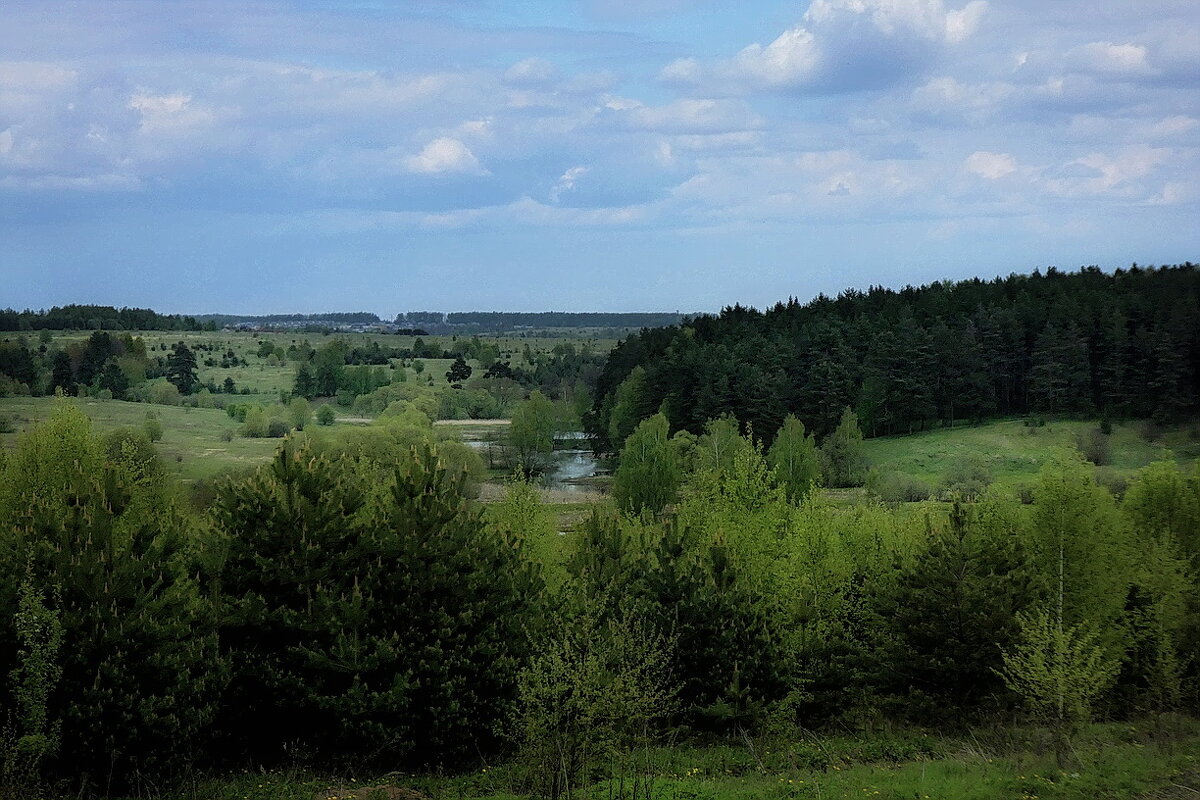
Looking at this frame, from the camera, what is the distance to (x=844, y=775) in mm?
30828

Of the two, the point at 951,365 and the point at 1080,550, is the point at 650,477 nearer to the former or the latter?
the point at 951,365

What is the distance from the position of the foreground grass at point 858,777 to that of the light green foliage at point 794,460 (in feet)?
215

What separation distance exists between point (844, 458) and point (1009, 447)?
20.0 m

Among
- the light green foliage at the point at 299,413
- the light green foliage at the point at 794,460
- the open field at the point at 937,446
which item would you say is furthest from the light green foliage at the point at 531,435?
the light green foliage at the point at 794,460

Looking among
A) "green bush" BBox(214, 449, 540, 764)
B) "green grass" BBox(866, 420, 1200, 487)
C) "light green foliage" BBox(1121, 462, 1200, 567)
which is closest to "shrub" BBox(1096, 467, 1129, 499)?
"green grass" BBox(866, 420, 1200, 487)

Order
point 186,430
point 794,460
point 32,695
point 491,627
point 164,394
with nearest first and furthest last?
point 32,695
point 491,627
point 794,460
point 186,430
point 164,394

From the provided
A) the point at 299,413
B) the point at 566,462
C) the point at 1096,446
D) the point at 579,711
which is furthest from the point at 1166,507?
the point at 299,413

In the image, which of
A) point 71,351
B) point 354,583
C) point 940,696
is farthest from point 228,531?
point 71,351

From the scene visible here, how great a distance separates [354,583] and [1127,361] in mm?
112352

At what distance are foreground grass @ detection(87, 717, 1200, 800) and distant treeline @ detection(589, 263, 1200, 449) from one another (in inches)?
3402

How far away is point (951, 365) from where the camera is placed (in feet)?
448

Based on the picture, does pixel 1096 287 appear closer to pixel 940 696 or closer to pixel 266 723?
pixel 940 696

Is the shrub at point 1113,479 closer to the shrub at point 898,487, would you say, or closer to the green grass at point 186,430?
the shrub at point 898,487

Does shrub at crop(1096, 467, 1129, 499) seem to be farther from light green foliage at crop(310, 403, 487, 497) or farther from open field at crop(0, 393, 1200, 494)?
light green foliage at crop(310, 403, 487, 497)
